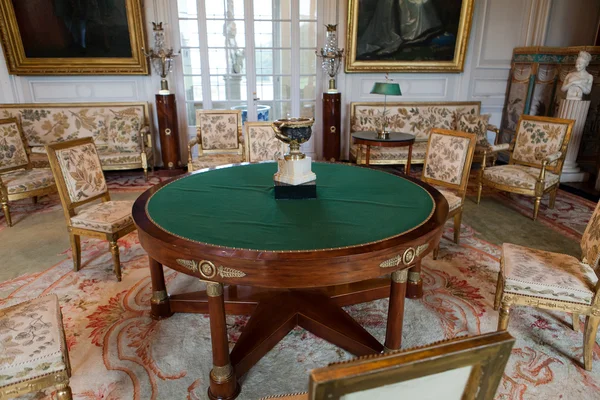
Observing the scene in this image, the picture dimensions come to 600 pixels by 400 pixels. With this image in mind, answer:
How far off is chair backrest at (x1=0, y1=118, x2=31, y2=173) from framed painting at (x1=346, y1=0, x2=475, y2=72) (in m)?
3.66

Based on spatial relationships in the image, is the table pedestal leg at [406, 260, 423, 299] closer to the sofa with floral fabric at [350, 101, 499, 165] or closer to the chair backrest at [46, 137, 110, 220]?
the chair backrest at [46, 137, 110, 220]

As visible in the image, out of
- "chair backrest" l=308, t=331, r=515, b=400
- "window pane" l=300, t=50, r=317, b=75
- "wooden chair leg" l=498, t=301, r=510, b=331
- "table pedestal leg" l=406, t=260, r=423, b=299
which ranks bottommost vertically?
"table pedestal leg" l=406, t=260, r=423, b=299

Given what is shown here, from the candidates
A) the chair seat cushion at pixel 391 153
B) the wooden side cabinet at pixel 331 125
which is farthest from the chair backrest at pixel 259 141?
the wooden side cabinet at pixel 331 125

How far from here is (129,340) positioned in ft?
6.74

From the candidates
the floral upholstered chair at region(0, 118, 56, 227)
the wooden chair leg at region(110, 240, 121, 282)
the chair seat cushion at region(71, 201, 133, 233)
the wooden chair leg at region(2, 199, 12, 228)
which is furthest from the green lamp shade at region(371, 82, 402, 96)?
the wooden chair leg at region(2, 199, 12, 228)

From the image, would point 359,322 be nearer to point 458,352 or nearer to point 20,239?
point 458,352

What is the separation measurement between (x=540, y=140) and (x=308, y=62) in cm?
286

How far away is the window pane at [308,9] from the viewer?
5.09m

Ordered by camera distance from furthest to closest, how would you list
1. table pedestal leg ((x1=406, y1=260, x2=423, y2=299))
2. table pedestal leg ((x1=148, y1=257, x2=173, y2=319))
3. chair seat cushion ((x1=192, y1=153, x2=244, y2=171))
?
1. chair seat cushion ((x1=192, y1=153, x2=244, y2=171))
2. table pedestal leg ((x1=406, y1=260, x2=423, y2=299))
3. table pedestal leg ((x1=148, y1=257, x2=173, y2=319))

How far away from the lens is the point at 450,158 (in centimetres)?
296

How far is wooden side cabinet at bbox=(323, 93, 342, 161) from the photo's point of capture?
16.4 feet

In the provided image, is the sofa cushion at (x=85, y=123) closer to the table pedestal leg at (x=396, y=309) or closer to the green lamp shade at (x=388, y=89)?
the green lamp shade at (x=388, y=89)

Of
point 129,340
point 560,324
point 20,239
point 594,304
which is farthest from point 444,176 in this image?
point 20,239

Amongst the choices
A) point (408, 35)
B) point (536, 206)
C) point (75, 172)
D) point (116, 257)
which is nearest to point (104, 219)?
point (116, 257)
